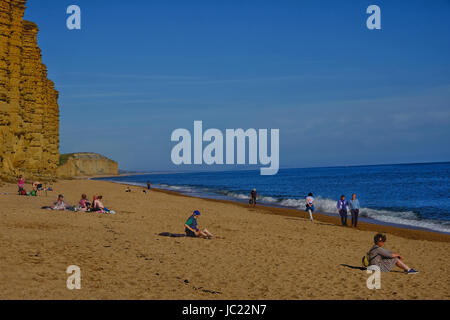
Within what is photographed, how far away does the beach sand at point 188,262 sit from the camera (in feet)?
27.2

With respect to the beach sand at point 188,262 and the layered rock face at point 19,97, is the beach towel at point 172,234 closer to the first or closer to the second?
the beach sand at point 188,262

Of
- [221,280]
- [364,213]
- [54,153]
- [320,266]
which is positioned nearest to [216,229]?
[320,266]

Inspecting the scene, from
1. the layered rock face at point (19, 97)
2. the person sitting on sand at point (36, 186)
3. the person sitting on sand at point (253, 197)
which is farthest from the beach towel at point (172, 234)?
the layered rock face at point (19, 97)

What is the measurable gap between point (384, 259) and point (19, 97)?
36058mm

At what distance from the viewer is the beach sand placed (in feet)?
27.2

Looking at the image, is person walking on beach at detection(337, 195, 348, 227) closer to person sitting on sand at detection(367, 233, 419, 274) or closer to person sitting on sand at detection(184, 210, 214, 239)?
person sitting on sand at detection(184, 210, 214, 239)

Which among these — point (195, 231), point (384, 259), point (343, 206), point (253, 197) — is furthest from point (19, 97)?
point (384, 259)

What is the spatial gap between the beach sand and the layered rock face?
57.7 ft

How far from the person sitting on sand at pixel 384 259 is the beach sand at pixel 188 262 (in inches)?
9.2

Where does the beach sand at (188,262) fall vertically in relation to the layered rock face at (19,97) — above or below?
below

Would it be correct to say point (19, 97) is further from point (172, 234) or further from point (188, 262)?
point (188, 262)

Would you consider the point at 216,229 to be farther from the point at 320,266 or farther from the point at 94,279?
the point at 94,279

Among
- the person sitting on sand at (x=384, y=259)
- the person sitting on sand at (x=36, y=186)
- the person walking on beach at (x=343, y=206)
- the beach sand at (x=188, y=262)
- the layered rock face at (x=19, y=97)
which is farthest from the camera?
the layered rock face at (x=19, y=97)
